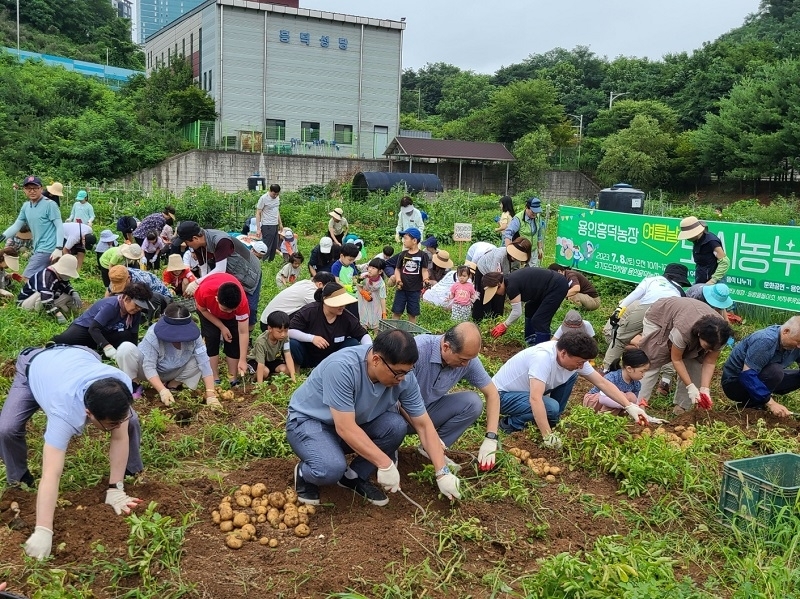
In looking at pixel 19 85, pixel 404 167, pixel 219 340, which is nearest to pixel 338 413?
pixel 219 340

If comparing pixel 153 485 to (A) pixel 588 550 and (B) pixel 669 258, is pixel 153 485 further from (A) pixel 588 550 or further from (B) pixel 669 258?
(B) pixel 669 258

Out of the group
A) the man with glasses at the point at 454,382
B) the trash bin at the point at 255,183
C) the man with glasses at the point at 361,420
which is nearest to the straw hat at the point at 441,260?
the man with glasses at the point at 454,382

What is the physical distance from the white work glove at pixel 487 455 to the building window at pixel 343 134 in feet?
99.2

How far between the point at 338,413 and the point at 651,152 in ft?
108

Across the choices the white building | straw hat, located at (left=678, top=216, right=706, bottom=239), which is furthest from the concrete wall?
straw hat, located at (left=678, top=216, right=706, bottom=239)

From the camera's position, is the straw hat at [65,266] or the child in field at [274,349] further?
the straw hat at [65,266]

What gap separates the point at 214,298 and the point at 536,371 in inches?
108

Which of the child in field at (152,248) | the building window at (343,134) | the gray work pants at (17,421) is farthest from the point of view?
the building window at (343,134)

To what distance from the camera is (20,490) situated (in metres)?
3.97

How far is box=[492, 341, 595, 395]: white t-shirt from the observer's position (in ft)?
16.3

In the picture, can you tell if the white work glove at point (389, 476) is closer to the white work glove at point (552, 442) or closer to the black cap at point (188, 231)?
the white work glove at point (552, 442)

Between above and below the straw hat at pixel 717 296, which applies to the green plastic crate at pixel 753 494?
below

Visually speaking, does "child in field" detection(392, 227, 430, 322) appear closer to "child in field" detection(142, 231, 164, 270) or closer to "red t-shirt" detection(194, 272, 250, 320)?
"red t-shirt" detection(194, 272, 250, 320)

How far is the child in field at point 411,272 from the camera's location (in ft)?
27.9
